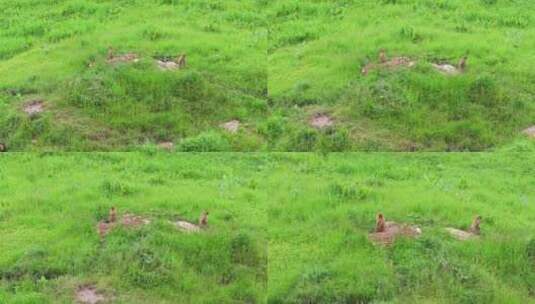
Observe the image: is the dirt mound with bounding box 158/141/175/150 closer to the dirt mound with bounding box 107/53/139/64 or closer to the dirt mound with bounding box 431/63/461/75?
the dirt mound with bounding box 107/53/139/64

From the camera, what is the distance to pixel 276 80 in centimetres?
1284

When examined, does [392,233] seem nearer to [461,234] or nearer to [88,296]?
[461,234]

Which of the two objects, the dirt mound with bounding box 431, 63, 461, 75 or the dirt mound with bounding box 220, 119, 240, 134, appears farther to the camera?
the dirt mound with bounding box 431, 63, 461, 75

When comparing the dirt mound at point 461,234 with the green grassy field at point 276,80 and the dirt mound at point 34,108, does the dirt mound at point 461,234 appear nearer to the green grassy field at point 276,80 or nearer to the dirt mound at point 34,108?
the green grassy field at point 276,80

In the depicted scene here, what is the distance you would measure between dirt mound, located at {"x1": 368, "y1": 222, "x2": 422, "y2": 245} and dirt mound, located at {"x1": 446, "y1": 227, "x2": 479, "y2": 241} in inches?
16.3

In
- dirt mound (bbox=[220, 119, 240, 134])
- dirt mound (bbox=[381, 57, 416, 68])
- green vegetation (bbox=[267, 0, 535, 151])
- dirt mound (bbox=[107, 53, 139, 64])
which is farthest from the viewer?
dirt mound (bbox=[107, 53, 139, 64])

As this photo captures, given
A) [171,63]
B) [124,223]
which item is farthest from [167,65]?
[124,223]

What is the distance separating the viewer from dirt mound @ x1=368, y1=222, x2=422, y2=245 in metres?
10.8

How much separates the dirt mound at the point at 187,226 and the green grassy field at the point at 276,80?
1056 mm

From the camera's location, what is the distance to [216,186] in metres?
12.2

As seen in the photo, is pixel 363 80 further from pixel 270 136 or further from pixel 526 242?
pixel 526 242

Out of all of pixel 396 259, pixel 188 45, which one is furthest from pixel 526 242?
pixel 188 45

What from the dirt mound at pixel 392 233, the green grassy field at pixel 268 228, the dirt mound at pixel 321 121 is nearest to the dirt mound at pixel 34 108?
the green grassy field at pixel 268 228

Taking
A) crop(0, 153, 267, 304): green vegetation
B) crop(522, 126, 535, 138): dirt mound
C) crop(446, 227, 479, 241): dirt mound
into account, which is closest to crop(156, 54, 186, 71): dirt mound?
crop(0, 153, 267, 304): green vegetation
